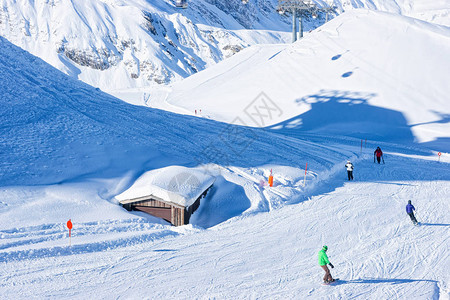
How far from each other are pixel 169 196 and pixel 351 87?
91.5ft

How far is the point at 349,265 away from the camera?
11234mm

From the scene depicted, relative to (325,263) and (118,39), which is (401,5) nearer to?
(118,39)

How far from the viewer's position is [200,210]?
1559cm

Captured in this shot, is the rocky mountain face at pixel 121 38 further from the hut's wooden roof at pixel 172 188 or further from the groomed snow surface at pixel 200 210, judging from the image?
the hut's wooden roof at pixel 172 188

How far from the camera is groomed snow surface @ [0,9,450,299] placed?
1020 cm

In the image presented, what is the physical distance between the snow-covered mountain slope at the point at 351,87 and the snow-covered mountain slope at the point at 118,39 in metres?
46.3

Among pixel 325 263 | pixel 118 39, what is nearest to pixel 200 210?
pixel 325 263

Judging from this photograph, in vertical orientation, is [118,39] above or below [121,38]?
below

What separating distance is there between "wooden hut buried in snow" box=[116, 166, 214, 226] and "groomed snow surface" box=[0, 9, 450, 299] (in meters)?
0.49

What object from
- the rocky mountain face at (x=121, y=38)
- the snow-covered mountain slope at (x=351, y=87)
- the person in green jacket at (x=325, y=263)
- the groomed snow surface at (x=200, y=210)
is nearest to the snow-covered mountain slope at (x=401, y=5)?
the rocky mountain face at (x=121, y=38)

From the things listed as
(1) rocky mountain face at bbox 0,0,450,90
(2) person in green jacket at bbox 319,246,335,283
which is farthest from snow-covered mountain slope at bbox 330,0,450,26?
(2) person in green jacket at bbox 319,246,335,283

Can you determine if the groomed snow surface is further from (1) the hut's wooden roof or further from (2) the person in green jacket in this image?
(1) the hut's wooden roof

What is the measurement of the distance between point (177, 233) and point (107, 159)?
6.70m

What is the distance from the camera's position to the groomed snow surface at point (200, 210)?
1020 centimetres
